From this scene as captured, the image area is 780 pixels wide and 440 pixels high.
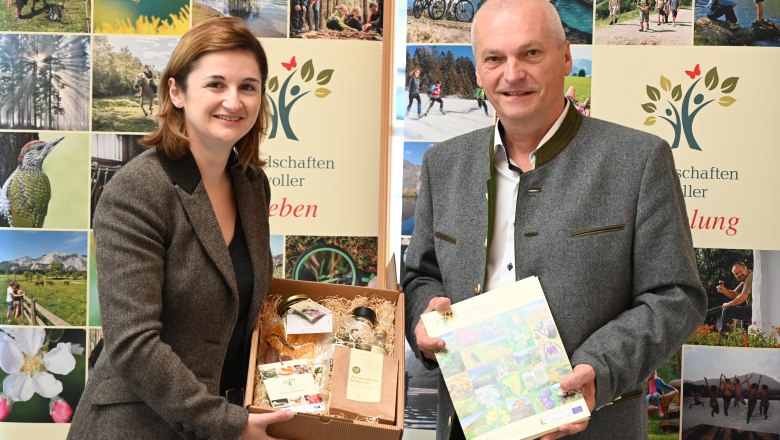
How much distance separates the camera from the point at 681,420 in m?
3.65

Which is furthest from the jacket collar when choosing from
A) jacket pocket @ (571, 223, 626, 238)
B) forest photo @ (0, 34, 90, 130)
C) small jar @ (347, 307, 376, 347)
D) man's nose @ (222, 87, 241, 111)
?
forest photo @ (0, 34, 90, 130)

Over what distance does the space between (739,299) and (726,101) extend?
0.91 metres

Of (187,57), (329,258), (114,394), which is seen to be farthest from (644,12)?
(114,394)

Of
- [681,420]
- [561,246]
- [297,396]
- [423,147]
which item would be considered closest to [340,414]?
[297,396]

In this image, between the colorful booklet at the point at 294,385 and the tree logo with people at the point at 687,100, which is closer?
the colorful booklet at the point at 294,385

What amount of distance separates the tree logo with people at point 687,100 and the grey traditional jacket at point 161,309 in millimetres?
2385

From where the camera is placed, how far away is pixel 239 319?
192 centimetres

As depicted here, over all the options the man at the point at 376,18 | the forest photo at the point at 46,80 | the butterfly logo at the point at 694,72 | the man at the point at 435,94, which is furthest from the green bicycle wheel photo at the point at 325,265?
the butterfly logo at the point at 694,72

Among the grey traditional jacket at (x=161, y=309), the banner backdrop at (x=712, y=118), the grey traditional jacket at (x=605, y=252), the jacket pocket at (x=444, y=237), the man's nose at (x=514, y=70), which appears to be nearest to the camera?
the grey traditional jacket at (x=161, y=309)

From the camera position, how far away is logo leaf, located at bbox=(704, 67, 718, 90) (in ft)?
11.8

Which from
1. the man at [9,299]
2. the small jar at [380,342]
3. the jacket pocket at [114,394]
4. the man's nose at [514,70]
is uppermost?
the man's nose at [514,70]

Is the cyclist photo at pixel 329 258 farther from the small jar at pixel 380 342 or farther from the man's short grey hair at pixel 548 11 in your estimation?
the man's short grey hair at pixel 548 11

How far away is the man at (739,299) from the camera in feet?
11.8

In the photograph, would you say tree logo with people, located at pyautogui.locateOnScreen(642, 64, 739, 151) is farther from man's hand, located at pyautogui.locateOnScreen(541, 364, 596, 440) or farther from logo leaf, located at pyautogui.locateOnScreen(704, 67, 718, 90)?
man's hand, located at pyautogui.locateOnScreen(541, 364, 596, 440)
